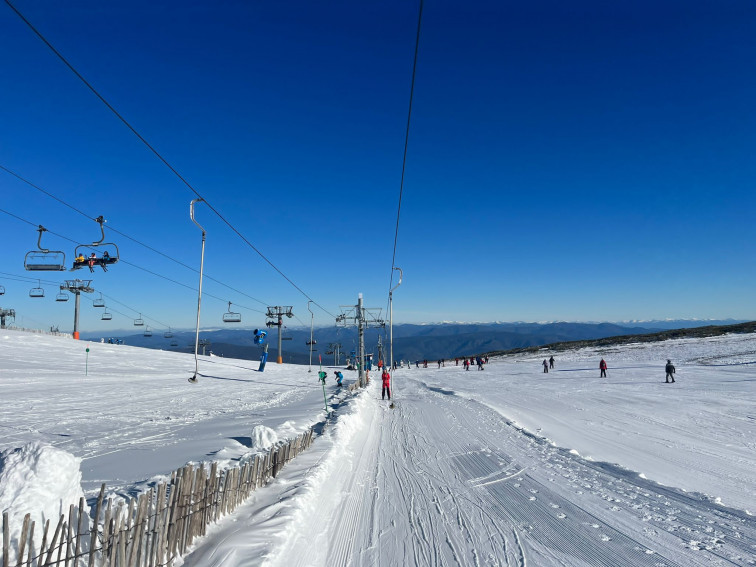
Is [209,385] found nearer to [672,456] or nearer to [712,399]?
[672,456]

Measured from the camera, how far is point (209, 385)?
28.3 meters

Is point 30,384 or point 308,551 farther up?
point 308,551

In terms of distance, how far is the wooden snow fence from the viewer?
331 cm

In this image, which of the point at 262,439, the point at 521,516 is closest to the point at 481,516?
the point at 521,516


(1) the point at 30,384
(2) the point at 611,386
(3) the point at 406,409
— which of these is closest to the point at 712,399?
(2) the point at 611,386

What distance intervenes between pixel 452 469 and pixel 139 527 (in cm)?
665

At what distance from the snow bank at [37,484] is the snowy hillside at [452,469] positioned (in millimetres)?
36

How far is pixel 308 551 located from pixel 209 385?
2572 centimetres

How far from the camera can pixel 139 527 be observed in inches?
153

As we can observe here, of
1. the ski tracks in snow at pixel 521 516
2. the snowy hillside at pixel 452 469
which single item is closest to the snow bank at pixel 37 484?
the snowy hillside at pixel 452 469

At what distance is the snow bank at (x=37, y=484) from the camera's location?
12.5ft

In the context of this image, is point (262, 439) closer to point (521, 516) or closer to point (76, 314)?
point (521, 516)

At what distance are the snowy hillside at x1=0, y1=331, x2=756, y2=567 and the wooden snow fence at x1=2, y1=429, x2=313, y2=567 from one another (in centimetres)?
26

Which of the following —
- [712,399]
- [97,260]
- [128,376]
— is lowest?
[128,376]
